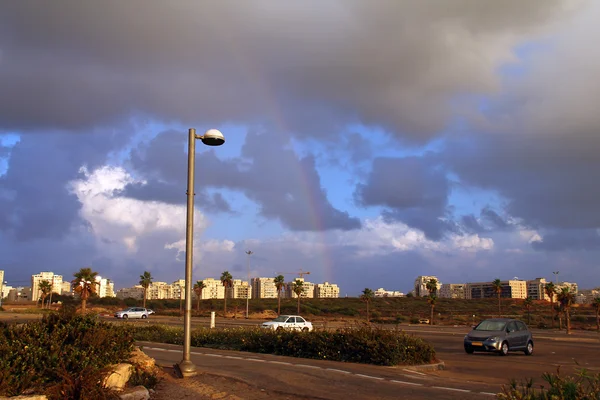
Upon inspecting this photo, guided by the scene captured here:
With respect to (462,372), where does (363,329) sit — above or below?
above

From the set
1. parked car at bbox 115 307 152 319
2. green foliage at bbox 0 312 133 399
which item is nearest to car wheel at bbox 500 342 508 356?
green foliage at bbox 0 312 133 399

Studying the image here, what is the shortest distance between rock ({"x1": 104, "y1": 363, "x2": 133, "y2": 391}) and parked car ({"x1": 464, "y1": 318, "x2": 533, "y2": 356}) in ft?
55.5

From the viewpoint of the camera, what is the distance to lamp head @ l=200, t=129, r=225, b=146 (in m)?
12.3

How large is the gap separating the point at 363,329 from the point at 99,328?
→ 947 centimetres

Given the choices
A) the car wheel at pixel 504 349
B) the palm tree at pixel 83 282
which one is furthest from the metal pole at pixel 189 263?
the palm tree at pixel 83 282

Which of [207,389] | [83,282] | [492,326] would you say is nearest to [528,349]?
[492,326]

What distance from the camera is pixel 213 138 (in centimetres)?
1228

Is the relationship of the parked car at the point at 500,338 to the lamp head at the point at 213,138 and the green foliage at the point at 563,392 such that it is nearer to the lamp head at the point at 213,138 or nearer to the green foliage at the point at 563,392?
the lamp head at the point at 213,138

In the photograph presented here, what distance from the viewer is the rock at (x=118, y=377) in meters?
9.07

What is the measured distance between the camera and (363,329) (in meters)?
17.5

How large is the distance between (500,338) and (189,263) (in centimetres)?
1586

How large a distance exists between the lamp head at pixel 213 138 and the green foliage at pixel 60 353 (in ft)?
14.8

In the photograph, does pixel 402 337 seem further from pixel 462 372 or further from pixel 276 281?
pixel 276 281

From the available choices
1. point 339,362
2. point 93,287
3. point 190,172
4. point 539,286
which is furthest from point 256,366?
point 539,286
